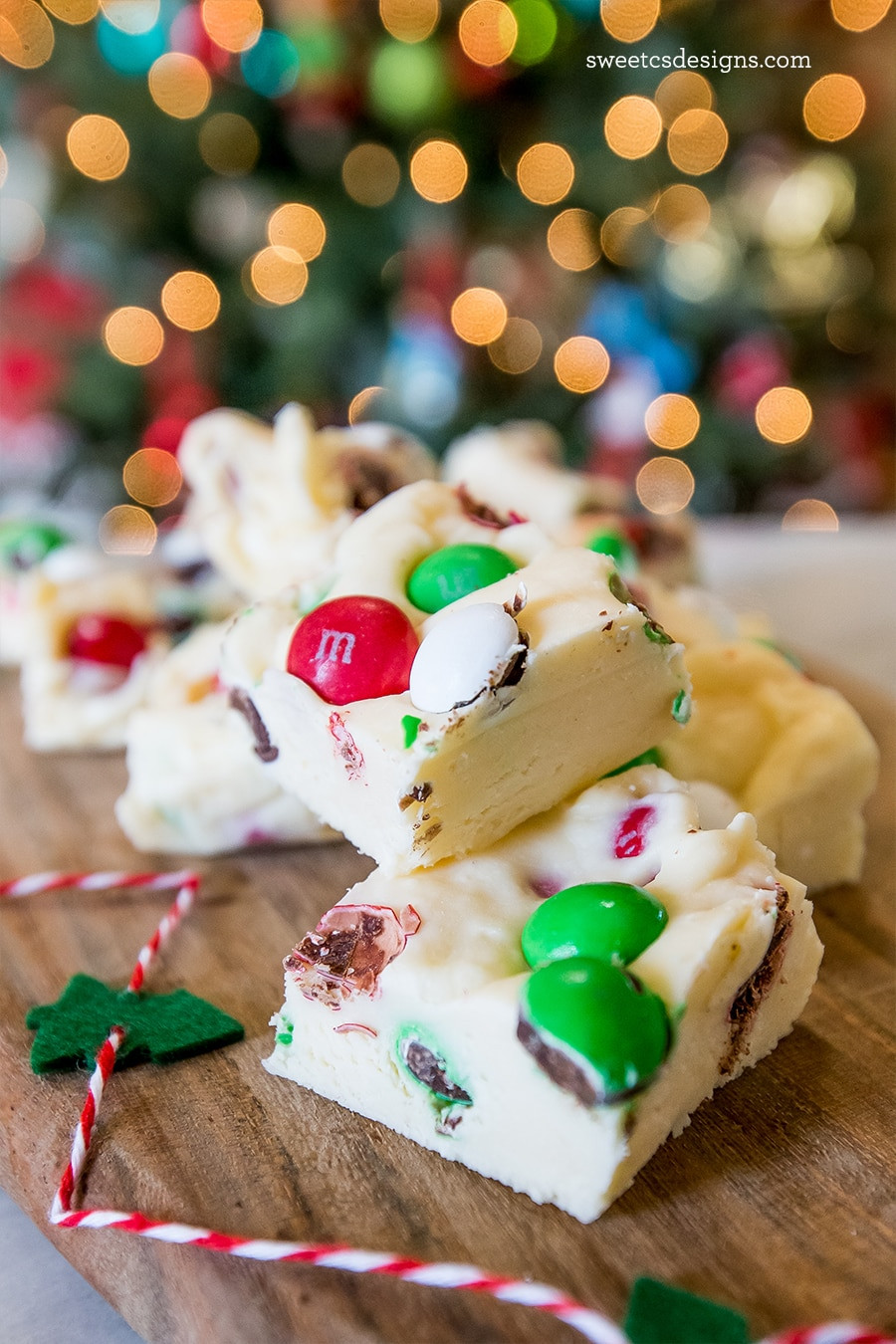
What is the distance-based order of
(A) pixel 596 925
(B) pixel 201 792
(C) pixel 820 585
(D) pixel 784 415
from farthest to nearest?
1. (D) pixel 784 415
2. (C) pixel 820 585
3. (B) pixel 201 792
4. (A) pixel 596 925

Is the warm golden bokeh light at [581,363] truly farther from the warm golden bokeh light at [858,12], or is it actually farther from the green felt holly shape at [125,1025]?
the green felt holly shape at [125,1025]

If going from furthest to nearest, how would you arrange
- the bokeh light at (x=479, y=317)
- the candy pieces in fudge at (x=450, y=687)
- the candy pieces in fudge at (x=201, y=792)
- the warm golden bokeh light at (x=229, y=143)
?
the bokeh light at (x=479, y=317)
the warm golden bokeh light at (x=229, y=143)
the candy pieces in fudge at (x=201, y=792)
the candy pieces in fudge at (x=450, y=687)

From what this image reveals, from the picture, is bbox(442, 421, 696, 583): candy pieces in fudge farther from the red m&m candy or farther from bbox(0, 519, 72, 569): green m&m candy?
bbox(0, 519, 72, 569): green m&m candy

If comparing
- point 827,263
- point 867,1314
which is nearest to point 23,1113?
point 867,1314

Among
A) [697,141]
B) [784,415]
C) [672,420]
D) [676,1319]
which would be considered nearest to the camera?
[676,1319]

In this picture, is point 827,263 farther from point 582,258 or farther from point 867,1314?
point 867,1314

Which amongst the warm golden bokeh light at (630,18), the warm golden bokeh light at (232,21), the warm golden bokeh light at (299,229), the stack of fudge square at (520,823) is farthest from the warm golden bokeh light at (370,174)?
the stack of fudge square at (520,823)

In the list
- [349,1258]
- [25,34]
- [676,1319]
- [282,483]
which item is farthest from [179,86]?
[676,1319]

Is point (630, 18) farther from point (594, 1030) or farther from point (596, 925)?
point (594, 1030)
